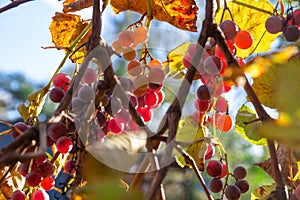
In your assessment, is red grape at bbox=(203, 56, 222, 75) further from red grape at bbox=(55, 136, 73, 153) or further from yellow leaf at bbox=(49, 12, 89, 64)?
yellow leaf at bbox=(49, 12, 89, 64)

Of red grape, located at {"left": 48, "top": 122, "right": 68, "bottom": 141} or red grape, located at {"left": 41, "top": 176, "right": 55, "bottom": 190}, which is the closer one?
red grape, located at {"left": 48, "top": 122, "right": 68, "bottom": 141}

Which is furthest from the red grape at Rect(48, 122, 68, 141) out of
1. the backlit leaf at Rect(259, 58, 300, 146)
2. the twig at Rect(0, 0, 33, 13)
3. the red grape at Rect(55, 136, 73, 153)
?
the backlit leaf at Rect(259, 58, 300, 146)

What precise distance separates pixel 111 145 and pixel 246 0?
336 millimetres

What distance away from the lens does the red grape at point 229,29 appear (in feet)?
1.27

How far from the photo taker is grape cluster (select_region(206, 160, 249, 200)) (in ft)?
1.50

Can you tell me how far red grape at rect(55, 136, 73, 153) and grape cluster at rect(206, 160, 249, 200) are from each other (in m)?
0.15

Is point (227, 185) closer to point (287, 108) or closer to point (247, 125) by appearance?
point (247, 125)

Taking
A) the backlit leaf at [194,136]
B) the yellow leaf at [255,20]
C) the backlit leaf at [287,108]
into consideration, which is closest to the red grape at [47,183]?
the backlit leaf at [194,136]

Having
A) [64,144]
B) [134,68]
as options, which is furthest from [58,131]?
[134,68]

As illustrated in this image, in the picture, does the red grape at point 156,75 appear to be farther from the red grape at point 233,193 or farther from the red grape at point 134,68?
the red grape at point 233,193

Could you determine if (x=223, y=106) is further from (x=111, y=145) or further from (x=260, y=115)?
(x=111, y=145)

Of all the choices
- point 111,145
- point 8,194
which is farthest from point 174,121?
point 8,194

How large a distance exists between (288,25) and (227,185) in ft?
0.56

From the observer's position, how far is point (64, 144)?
1.16 ft
